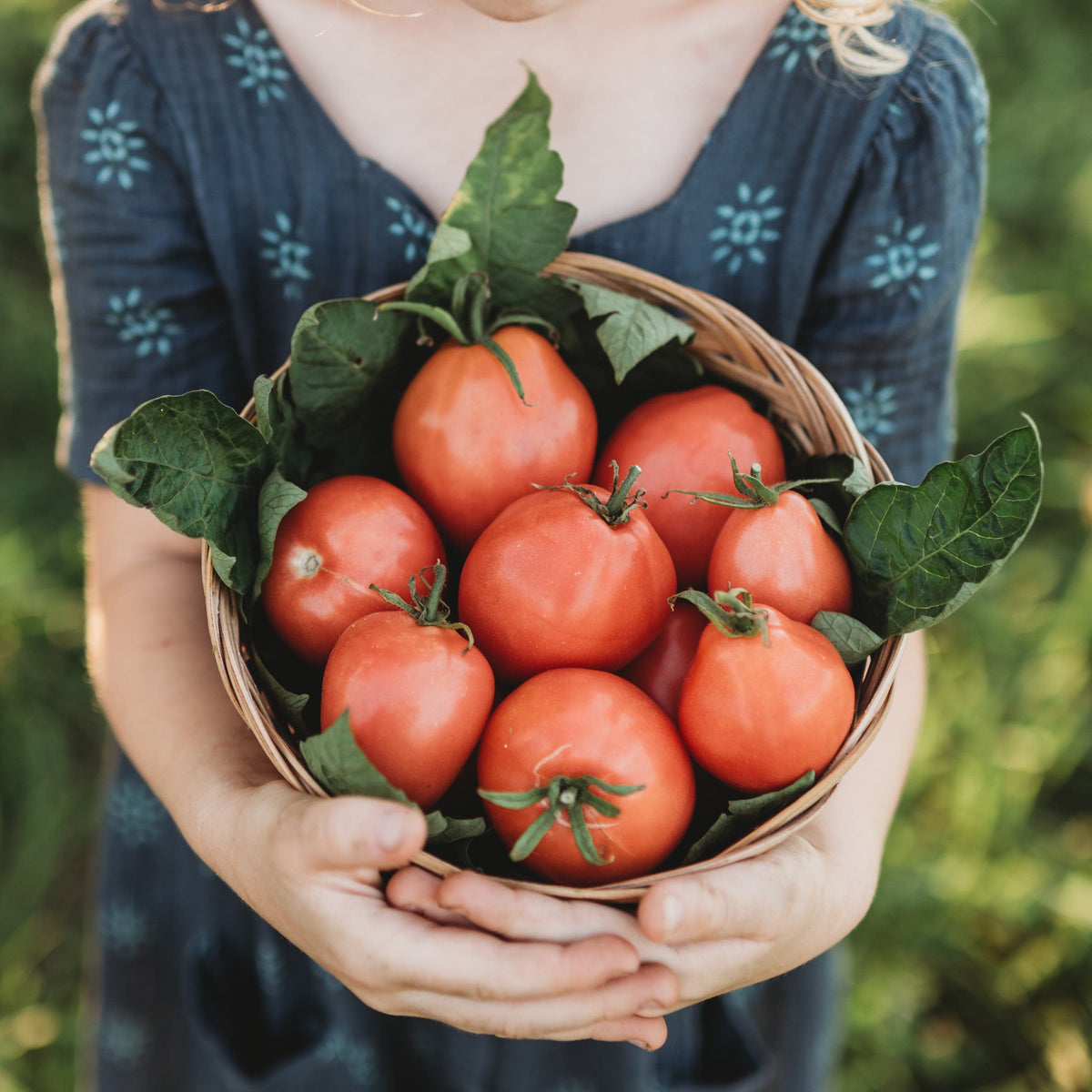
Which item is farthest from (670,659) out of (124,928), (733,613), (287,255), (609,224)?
(124,928)

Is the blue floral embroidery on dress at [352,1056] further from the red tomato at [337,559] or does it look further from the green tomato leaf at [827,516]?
the green tomato leaf at [827,516]

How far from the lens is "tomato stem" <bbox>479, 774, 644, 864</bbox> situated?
56 cm

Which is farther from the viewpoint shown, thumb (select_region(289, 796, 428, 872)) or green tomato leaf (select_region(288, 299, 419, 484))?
green tomato leaf (select_region(288, 299, 419, 484))

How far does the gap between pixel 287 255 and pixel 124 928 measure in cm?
78

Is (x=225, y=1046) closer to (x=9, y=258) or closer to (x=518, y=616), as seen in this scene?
(x=518, y=616)

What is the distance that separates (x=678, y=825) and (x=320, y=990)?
2.06 feet

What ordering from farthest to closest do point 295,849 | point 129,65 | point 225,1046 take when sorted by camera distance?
point 225,1046 < point 129,65 < point 295,849

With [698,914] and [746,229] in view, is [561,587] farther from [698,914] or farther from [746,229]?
[746,229]

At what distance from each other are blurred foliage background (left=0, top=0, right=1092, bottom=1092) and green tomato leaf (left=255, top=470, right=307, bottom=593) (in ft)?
3.75

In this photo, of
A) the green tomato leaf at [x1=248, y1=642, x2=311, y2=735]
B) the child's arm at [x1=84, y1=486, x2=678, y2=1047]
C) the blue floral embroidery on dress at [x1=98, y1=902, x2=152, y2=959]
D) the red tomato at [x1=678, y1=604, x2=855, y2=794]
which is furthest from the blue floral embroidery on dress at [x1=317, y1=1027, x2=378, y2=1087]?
the red tomato at [x1=678, y1=604, x2=855, y2=794]

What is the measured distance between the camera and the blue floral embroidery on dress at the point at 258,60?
861 mm

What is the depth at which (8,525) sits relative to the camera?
1745 millimetres

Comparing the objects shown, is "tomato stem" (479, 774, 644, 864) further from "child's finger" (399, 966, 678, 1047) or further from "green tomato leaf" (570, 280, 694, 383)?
"green tomato leaf" (570, 280, 694, 383)

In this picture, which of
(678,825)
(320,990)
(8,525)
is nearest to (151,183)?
(678,825)
